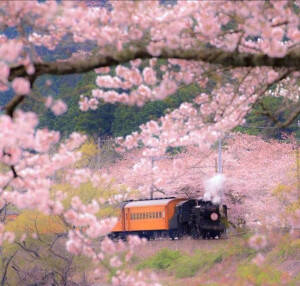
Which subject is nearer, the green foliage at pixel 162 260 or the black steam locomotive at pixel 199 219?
the green foliage at pixel 162 260

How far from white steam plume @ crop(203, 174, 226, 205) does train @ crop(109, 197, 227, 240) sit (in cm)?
20

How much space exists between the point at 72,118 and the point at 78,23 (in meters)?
33.3

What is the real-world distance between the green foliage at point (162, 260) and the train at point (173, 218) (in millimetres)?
1685

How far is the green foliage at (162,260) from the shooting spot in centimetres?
2282

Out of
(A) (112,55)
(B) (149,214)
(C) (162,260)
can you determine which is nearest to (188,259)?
(C) (162,260)

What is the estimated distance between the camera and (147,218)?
25531 millimetres

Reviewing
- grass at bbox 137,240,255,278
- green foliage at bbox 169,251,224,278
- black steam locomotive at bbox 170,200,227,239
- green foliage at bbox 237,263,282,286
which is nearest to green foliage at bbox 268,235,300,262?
grass at bbox 137,240,255,278

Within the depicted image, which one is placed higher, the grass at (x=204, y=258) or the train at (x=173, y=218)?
the train at (x=173, y=218)

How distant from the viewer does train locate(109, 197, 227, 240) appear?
24.8m

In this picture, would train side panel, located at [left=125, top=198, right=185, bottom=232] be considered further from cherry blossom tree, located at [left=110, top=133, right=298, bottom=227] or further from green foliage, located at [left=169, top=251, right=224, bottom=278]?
green foliage, located at [left=169, top=251, right=224, bottom=278]

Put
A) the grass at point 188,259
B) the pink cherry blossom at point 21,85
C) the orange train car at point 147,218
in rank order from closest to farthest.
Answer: the pink cherry blossom at point 21,85 < the grass at point 188,259 < the orange train car at point 147,218

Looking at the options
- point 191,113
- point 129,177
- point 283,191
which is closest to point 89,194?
point 283,191

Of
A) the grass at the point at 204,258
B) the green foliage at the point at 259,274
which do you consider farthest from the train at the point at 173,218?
the green foliage at the point at 259,274

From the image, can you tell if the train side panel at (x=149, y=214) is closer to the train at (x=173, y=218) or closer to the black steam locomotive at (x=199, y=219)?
the train at (x=173, y=218)
